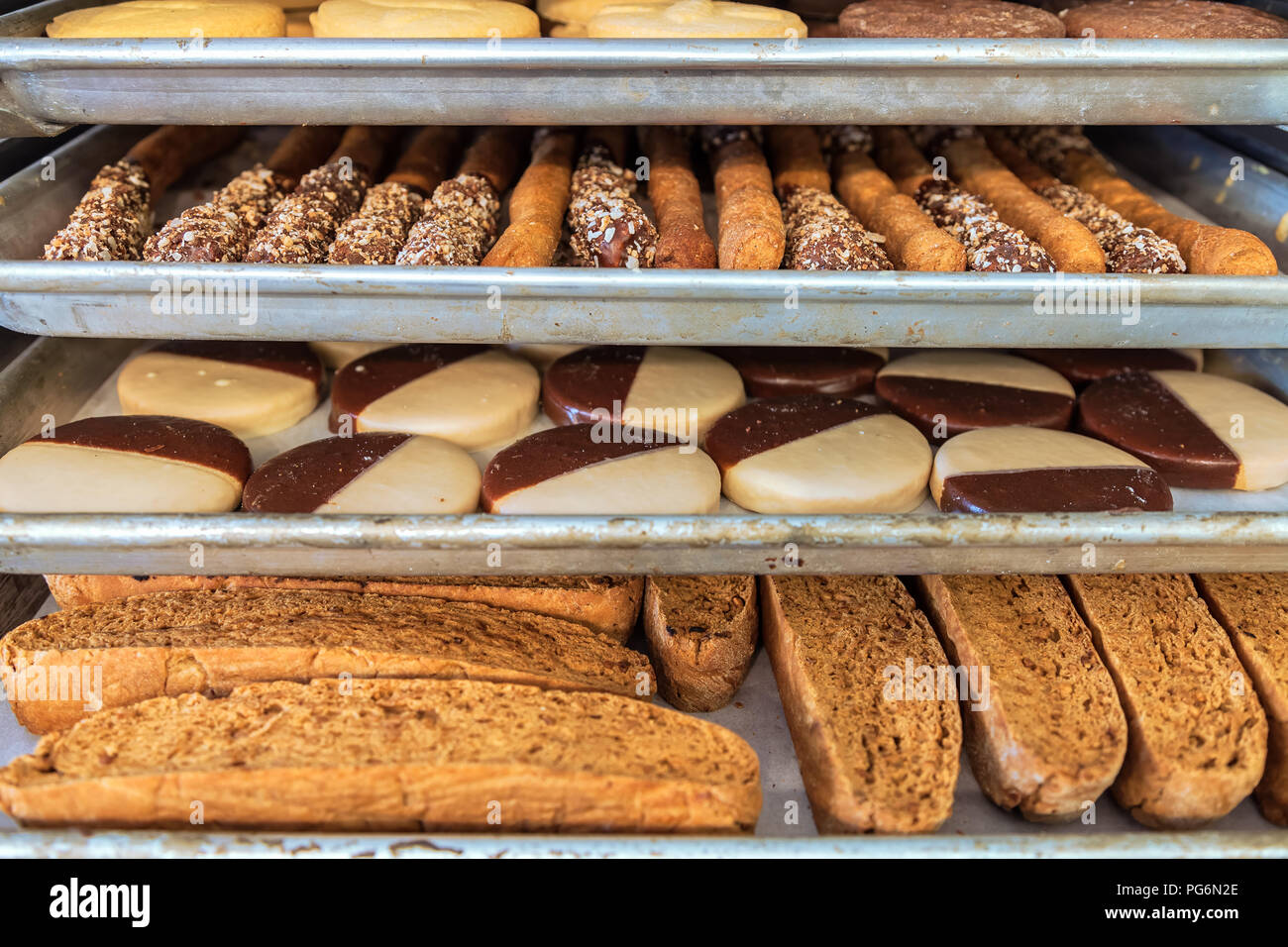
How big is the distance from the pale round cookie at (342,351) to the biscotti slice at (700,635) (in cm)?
90

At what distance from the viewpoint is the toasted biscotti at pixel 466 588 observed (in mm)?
1789

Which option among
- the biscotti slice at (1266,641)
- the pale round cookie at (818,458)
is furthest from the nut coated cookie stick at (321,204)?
the biscotti slice at (1266,641)

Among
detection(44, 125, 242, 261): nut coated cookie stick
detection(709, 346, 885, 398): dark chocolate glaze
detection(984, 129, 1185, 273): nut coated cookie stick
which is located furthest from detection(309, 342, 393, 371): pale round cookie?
detection(984, 129, 1185, 273): nut coated cookie stick

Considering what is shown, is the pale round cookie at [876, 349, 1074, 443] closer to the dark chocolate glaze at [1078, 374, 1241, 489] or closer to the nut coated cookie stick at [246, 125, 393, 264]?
the dark chocolate glaze at [1078, 374, 1241, 489]

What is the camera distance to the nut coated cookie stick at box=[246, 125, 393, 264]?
5.49 feet

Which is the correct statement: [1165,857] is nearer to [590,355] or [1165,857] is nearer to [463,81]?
[590,355]

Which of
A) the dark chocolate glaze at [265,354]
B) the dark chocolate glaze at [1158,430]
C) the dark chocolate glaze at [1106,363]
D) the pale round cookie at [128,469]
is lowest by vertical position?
the pale round cookie at [128,469]

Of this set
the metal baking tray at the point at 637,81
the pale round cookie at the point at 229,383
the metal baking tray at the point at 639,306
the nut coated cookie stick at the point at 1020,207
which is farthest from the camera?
the pale round cookie at the point at 229,383

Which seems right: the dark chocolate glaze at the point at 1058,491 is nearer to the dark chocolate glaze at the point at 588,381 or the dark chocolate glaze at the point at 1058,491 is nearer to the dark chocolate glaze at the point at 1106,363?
the dark chocolate glaze at the point at 1106,363

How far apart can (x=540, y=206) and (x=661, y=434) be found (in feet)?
1.74

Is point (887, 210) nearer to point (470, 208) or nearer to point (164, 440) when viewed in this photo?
point (470, 208)

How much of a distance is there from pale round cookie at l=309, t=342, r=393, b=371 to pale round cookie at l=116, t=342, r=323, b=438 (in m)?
0.04
